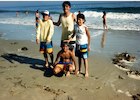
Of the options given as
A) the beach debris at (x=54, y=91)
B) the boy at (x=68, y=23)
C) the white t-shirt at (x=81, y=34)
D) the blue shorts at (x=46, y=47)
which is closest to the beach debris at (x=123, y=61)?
the white t-shirt at (x=81, y=34)

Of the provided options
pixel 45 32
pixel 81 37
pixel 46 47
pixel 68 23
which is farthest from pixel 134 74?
pixel 45 32

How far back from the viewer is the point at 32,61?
25.6 ft

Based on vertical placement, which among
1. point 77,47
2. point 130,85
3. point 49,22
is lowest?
point 130,85

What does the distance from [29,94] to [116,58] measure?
12.7ft

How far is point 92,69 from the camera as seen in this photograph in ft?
22.4

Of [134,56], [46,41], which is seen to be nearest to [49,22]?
[46,41]

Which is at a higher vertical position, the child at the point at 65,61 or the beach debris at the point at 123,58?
the child at the point at 65,61

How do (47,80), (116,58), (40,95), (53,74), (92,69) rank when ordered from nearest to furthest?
(40,95)
(47,80)
(53,74)
(92,69)
(116,58)

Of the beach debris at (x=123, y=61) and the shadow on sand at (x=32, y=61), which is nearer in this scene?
the shadow on sand at (x=32, y=61)

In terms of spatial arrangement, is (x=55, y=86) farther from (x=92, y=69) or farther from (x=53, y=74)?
(x=92, y=69)

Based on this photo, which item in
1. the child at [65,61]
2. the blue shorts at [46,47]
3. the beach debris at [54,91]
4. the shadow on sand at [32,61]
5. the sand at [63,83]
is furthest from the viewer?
the blue shorts at [46,47]

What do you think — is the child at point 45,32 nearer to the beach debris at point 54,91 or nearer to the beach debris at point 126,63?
the beach debris at point 54,91

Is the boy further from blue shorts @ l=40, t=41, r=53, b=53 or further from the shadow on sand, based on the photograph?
the shadow on sand

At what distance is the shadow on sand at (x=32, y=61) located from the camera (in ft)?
21.5
